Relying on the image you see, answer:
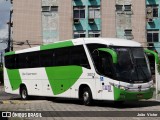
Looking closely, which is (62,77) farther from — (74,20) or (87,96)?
(74,20)

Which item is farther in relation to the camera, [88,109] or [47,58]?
[47,58]

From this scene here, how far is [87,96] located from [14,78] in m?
9.10

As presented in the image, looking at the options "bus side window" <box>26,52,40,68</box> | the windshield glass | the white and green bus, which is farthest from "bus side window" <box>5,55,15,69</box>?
the windshield glass

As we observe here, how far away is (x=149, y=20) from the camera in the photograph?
53.9 metres

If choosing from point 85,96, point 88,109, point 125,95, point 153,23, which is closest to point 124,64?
point 125,95

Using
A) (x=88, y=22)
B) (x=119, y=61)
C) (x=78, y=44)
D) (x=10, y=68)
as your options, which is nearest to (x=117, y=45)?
(x=119, y=61)

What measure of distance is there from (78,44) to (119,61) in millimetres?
2914

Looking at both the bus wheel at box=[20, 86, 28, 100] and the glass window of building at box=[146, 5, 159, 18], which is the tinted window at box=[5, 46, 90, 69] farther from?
the glass window of building at box=[146, 5, 159, 18]

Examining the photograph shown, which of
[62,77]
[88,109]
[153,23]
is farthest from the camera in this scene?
[153,23]

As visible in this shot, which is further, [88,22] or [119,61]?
[88,22]

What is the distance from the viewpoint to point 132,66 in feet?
63.3

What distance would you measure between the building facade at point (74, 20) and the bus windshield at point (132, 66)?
1338 inches

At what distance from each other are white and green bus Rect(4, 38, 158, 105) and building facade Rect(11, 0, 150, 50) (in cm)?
2807

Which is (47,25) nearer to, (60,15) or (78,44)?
(60,15)
